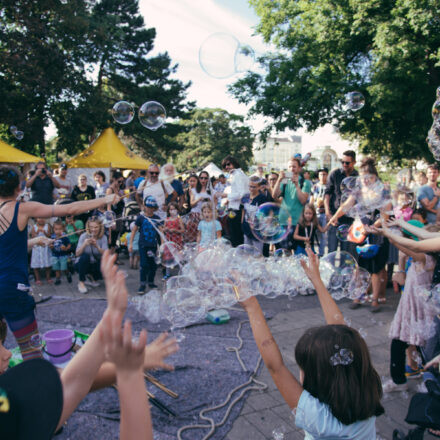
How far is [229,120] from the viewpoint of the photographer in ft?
178

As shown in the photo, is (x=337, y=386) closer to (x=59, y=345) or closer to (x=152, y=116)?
(x=59, y=345)

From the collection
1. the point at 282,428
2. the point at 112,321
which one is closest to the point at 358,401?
the point at 112,321

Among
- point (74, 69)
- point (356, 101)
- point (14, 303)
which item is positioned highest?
point (74, 69)

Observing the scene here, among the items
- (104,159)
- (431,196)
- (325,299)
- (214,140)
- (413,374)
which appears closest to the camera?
(325,299)

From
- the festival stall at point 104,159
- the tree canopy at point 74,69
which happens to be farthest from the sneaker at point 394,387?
the tree canopy at point 74,69

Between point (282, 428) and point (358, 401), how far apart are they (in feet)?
6.13

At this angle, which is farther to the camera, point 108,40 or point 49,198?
point 108,40

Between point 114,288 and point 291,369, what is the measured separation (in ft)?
10.7

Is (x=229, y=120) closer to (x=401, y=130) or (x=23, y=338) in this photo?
(x=401, y=130)

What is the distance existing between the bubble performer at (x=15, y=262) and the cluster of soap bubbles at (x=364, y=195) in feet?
11.6

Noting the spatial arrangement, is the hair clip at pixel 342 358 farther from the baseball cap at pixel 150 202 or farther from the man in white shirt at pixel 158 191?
the man in white shirt at pixel 158 191

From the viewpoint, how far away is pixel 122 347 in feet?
3.01

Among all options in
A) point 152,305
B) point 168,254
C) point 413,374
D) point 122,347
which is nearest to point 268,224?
→ point 168,254

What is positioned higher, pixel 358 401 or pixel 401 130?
pixel 401 130
